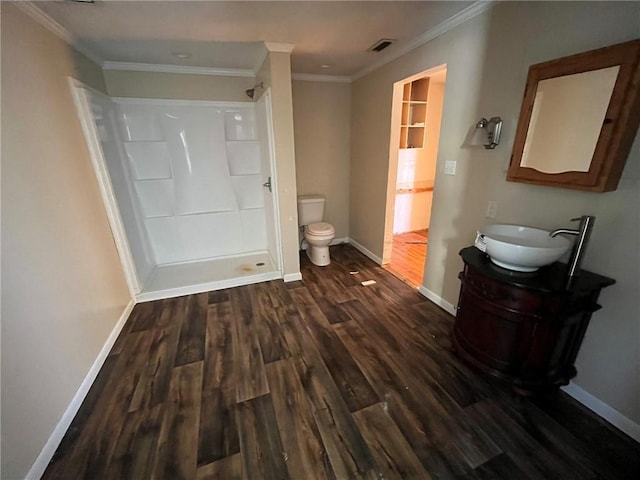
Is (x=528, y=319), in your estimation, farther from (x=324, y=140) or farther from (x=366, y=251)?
(x=324, y=140)

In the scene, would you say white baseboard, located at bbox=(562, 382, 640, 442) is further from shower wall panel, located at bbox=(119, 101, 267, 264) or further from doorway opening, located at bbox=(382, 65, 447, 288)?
shower wall panel, located at bbox=(119, 101, 267, 264)

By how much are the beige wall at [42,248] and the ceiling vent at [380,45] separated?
2.35 metres

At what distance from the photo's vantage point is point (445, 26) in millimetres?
1971

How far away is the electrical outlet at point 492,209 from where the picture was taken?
6.08 ft

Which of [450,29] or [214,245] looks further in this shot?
[214,245]

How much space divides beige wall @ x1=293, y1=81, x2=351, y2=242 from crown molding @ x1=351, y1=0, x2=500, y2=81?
33.3 inches

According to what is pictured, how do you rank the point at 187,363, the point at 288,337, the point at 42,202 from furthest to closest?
the point at 288,337
the point at 187,363
the point at 42,202

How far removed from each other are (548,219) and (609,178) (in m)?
0.35

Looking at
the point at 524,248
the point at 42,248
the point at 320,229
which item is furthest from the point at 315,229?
the point at 42,248

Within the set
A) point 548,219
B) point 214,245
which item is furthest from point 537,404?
point 214,245

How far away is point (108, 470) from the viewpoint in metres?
1.26

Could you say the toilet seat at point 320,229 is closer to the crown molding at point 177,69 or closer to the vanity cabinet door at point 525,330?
the vanity cabinet door at point 525,330

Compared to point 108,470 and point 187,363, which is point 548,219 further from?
point 108,470

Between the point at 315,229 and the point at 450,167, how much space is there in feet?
5.29
